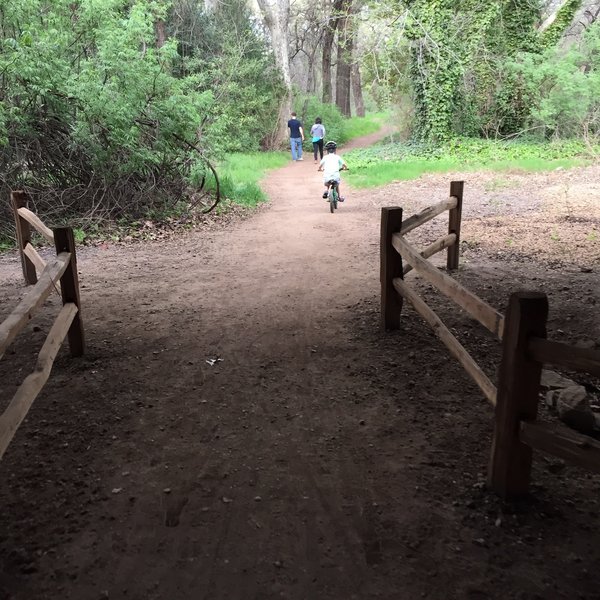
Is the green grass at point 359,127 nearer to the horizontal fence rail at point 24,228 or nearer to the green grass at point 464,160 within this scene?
the green grass at point 464,160

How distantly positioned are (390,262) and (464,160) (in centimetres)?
1503

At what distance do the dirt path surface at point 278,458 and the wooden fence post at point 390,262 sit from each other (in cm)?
34

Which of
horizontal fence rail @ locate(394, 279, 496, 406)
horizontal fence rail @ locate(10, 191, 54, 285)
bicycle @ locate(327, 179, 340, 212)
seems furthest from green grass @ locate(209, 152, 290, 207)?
horizontal fence rail @ locate(394, 279, 496, 406)

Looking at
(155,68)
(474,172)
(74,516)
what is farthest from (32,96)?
(474,172)

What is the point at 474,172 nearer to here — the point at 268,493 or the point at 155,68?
the point at 155,68

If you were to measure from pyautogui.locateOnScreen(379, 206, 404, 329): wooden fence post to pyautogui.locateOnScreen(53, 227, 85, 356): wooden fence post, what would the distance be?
296 centimetres

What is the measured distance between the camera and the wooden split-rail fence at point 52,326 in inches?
130

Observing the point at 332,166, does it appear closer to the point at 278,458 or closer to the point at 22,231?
the point at 22,231

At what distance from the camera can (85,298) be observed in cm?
748

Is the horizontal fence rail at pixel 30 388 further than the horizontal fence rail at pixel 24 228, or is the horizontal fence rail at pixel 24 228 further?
the horizontal fence rail at pixel 24 228

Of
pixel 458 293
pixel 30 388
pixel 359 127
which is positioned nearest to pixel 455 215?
pixel 458 293

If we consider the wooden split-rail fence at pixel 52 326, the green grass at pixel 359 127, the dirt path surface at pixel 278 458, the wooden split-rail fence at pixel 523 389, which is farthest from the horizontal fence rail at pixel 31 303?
the green grass at pixel 359 127

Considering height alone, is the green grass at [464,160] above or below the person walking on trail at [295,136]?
below

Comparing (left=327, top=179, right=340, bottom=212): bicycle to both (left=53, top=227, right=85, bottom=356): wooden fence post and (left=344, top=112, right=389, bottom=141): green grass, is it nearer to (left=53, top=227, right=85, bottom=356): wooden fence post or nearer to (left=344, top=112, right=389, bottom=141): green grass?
(left=53, top=227, right=85, bottom=356): wooden fence post
